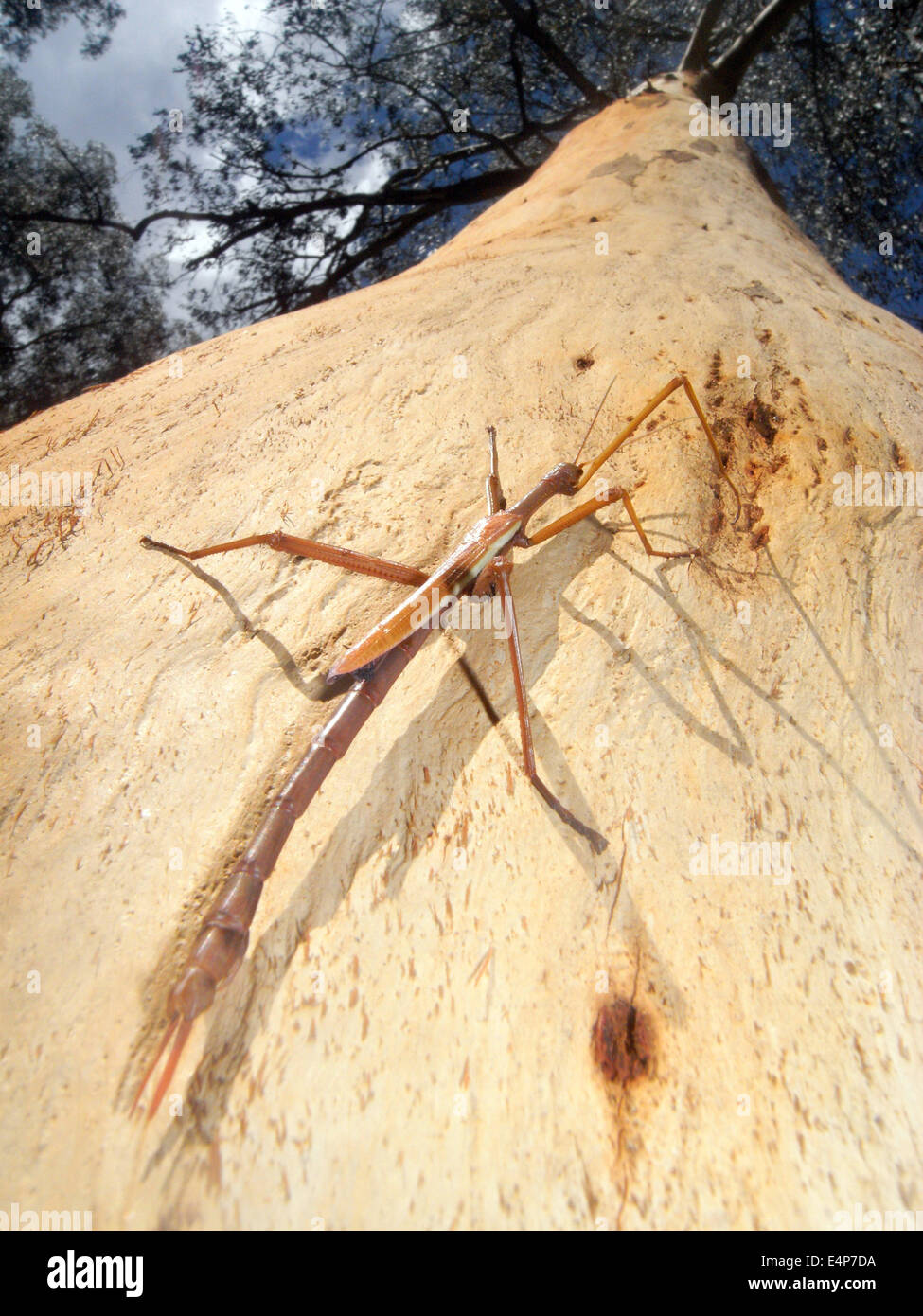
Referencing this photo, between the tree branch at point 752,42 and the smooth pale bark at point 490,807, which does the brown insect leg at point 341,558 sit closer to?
the smooth pale bark at point 490,807

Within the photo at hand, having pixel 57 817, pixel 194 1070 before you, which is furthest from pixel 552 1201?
pixel 57 817

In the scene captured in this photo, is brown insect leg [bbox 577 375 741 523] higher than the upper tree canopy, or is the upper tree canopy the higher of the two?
the upper tree canopy

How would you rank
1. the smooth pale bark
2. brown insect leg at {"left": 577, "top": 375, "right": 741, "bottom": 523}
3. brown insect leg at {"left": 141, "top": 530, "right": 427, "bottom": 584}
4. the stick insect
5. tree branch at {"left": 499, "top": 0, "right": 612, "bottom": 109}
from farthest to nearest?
1. tree branch at {"left": 499, "top": 0, "right": 612, "bottom": 109}
2. brown insect leg at {"left": 577, "top": 375, "right": 741, "bottom": 523}
3. brown insect leg at {"left": 141, "top": 530, "right": 427, "bottom": 584}
4. the stick insect
5. the smooth pale bark

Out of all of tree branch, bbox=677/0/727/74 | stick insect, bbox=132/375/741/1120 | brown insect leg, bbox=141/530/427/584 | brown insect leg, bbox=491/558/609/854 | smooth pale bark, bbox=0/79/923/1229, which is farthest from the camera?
tree branch, bbox=677/0/727/74

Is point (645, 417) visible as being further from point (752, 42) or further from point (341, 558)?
point (752, 42)

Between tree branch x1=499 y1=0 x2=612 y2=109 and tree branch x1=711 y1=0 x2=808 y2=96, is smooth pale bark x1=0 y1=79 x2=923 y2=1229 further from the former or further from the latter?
tree branch x1=499 y1=0 x2=612 y2=109

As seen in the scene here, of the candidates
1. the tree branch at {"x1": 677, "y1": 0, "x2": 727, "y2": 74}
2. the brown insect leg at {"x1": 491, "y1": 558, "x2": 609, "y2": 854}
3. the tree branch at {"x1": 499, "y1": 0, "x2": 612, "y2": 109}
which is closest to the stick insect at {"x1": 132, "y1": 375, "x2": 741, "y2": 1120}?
the brown insect leg at {"x1": 491, "y1": 558, "x2": 609, "y2": 854}

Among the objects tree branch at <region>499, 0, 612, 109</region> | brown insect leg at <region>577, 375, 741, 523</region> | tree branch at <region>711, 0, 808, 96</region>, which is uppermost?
tree branch at <region>499, 0, 612, 109</region>

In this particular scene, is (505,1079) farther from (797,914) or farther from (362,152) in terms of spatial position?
(362,152)

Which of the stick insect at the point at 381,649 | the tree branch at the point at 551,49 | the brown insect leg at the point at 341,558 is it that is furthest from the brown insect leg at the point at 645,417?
the tree branch at the point at 551,49
